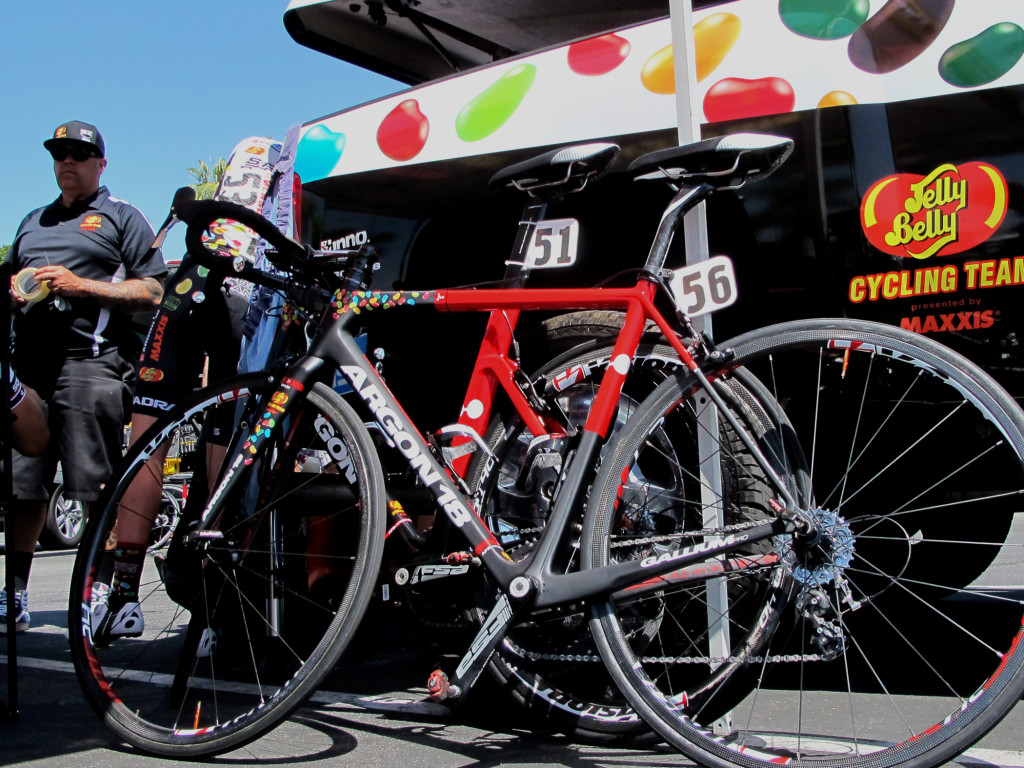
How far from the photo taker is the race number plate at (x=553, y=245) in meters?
2.76

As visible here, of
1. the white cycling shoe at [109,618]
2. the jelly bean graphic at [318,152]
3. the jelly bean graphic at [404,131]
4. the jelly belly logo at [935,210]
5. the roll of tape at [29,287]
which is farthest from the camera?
the roll of tape at [29,287]

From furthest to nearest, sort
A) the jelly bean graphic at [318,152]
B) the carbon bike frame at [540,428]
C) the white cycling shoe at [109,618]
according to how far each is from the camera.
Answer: the jelly bean graphic at [318,152] → the white cycling shoe at [109,618] → the carbon bike frame at [540,428]

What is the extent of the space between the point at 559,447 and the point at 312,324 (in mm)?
787

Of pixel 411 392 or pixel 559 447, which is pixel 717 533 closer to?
pixel 559 447

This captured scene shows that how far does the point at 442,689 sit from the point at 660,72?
1.80m

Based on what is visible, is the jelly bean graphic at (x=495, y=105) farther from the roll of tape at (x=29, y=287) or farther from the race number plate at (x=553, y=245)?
the roll of tape at (x=29, y=287)

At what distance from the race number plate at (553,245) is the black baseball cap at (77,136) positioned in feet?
A: 9.00

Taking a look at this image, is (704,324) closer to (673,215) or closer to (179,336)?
(673,215)

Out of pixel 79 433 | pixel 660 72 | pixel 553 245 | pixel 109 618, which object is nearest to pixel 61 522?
pixel 79 433

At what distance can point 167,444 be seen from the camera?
305 cm

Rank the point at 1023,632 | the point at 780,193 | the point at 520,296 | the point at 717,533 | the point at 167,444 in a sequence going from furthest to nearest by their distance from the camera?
the point at 167,444 → the point at 780,193 → the point at 520,296 → the point at 717,533 → the point at 1023,632

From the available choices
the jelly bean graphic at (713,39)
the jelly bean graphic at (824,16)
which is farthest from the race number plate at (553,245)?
the jelly bean graphic at (824,16)

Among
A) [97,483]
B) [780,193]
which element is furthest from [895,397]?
[97,483]

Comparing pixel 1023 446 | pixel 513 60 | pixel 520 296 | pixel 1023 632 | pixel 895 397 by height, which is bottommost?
pixel 1023 632
